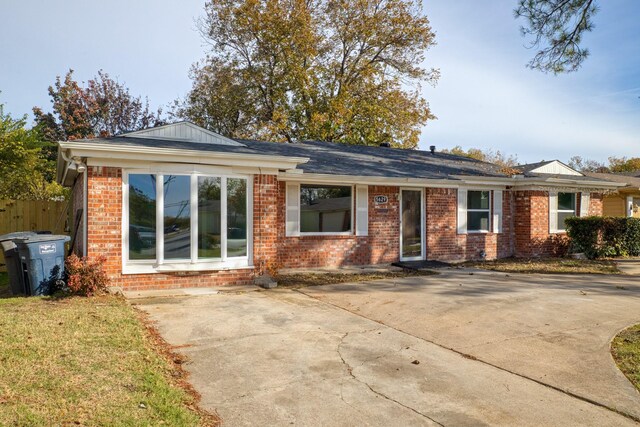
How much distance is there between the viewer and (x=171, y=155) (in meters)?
8.49

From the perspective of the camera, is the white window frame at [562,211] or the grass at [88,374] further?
the white window frame at [562,211]

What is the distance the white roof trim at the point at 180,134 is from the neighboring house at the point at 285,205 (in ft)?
0.08

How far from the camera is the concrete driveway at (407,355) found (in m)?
3.67

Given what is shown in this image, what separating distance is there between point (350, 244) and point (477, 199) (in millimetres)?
4872

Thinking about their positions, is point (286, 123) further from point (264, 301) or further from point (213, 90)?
point (264, 301)

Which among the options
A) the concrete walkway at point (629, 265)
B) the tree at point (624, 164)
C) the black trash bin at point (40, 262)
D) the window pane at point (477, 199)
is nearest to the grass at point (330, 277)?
the window pane at point (477, 199)

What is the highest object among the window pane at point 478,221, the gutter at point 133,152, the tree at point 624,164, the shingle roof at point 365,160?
the tree at point 624,164

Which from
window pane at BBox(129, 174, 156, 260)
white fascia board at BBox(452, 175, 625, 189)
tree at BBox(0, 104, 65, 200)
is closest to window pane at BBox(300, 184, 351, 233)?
white fascia board at BBox(452, 175, 625, 189)

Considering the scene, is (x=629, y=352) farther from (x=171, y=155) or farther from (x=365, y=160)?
(x=365, y=160)

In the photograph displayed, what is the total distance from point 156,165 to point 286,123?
1731 cm

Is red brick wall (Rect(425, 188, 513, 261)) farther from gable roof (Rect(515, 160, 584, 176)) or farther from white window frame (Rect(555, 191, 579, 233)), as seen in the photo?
gable roof (Rect(515, 160, 584, 176))

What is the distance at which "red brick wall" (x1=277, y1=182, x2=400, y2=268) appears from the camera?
1155 centimetres

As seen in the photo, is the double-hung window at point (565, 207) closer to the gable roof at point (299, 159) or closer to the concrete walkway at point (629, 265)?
the gable roof at point (299, 159)

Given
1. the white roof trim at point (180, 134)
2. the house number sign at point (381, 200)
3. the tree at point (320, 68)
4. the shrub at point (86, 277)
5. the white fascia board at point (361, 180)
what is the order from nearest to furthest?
1. the shrub at point (86, 277)
2. the white roof trim at point (180, 134)
3. the white fascia board at point (361, 180)
4. the house number sign at point (381, 200)
5. the tree at point (320, 68)
